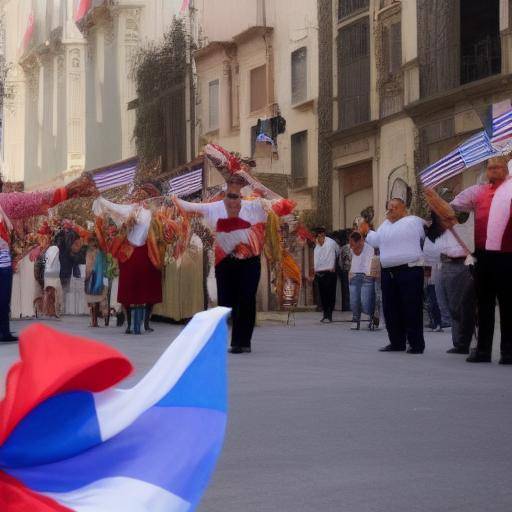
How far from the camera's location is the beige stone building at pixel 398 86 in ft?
102

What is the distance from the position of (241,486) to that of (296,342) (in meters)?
10.8

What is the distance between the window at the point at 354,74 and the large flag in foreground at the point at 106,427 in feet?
111

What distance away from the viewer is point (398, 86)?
34.4 meters

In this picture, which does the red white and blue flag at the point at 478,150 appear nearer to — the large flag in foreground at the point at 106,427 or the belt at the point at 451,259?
the belt at the point at 451,259

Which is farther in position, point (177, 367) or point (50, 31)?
point (50, 31)

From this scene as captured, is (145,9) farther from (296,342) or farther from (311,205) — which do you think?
(296,342)

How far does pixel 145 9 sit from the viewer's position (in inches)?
1622

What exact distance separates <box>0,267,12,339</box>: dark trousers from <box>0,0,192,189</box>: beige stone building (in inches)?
1073

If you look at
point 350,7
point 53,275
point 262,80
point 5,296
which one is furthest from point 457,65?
point 5,296

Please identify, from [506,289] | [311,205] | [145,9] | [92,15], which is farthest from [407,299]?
[92,15]

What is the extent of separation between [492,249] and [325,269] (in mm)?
12546

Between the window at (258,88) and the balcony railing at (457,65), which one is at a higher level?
the window at (258,88)

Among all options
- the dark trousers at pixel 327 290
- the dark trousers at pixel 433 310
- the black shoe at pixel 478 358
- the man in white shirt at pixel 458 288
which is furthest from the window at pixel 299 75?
the black shoe at pixel 478 358

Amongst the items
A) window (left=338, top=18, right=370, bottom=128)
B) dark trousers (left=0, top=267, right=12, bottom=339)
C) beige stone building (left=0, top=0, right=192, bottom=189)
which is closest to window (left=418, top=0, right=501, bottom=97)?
window (left=338, top=18, right=370, bottom=128)
